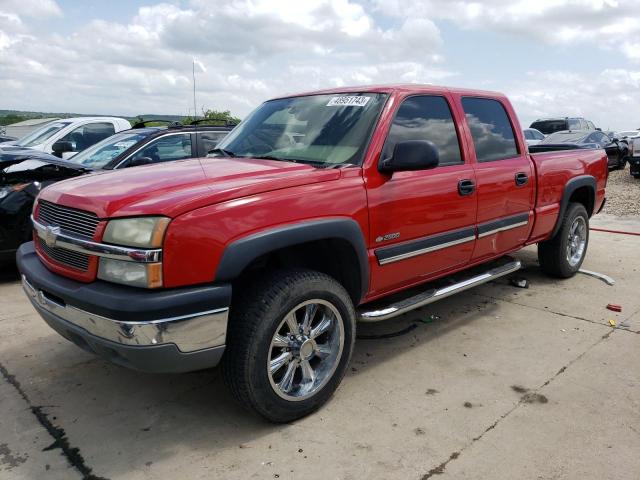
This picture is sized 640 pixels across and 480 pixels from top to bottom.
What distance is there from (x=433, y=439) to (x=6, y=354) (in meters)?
3.07

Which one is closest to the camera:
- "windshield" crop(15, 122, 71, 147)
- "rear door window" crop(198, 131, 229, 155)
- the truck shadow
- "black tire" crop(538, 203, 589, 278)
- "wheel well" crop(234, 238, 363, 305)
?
the truck shadow

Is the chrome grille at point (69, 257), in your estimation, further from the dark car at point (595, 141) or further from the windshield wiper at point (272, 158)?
the dark car at point (595, 141)

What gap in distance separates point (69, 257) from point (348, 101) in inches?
79.7

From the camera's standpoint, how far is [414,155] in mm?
3123

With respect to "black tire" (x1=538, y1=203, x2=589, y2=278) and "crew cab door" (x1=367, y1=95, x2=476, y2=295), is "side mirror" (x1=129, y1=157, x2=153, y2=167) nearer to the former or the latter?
"crew cab door" (x1=367, y1=95, x2=476, y2=295)

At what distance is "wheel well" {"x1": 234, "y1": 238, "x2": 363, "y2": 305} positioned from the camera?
3092 mm

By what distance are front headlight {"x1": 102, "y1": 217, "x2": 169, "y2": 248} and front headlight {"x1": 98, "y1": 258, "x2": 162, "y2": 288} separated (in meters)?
0.09

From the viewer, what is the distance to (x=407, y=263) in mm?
3549

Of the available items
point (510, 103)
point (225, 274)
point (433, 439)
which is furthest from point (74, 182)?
point (510, 103)

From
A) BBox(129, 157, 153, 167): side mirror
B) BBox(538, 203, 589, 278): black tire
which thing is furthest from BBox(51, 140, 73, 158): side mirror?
BBox(538, 203, 589, 278): black tire

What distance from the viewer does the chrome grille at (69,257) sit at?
2.66 m

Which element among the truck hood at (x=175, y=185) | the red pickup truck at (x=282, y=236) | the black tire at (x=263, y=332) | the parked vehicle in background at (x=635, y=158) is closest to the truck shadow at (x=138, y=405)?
the black tire at (x=263, y=332)

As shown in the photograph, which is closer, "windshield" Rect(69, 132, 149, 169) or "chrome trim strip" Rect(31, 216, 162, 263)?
"chrome trim strip" Rect(31, 216, 162, 263)

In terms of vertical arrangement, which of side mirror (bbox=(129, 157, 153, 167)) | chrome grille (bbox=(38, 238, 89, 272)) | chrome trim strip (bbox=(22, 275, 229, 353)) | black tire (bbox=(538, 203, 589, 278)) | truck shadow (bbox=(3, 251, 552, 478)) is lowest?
truck shadow (bbox=(3, 251, 552, 478))
